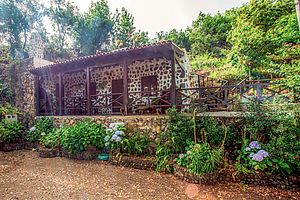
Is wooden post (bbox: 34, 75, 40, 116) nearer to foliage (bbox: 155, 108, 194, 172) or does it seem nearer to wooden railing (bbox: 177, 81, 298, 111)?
wooden railing (bbox: 177, 81, 298, 111)

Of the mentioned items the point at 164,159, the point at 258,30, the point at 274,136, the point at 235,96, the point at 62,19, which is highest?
the point at 62,19

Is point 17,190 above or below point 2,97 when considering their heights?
below

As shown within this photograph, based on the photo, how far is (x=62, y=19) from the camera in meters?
18.0

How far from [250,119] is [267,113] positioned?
1.32ft

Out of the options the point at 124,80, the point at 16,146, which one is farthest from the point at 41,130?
the point at 124,80

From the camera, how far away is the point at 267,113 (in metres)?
4.66

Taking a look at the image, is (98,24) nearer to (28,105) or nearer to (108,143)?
(28,105)

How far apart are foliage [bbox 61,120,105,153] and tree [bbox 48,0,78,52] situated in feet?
45.9

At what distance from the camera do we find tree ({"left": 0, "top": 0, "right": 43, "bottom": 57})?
14977 mm

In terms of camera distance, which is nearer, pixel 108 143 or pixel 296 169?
pixel 296 169

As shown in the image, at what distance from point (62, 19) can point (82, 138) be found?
15812mm

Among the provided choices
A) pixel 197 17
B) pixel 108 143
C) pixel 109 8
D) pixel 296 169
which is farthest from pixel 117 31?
pixel 296 169

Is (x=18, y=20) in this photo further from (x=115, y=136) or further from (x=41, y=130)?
(x=115, y=136)

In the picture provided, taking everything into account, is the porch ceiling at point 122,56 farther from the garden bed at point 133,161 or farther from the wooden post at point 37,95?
the garden bed at point 133,161
